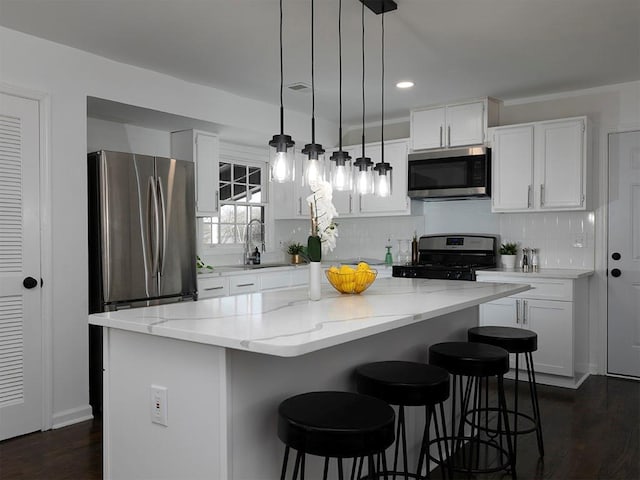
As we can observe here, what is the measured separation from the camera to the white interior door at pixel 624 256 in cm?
449

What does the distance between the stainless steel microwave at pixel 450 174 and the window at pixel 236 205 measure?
65.2 inches

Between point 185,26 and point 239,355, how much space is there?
2.26m

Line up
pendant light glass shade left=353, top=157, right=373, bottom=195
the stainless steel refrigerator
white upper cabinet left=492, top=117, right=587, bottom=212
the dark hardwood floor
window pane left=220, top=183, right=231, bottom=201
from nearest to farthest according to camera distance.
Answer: the dark hardwood floor → pendant light glass shade left=353, top=157, right=373, bottom=195 → the stainless steel refrigerator → white upper cabinet left=492, top=117, right=587, bottom=212 → window pane left=220, top=183, right=231, bottom=201

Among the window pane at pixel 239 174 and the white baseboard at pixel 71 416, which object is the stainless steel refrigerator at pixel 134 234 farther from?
the window pane at pixel 239 174

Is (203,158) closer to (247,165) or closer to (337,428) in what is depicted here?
(247,165)

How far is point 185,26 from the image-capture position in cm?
326

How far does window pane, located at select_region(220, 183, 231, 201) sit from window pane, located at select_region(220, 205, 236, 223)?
92 millimetres

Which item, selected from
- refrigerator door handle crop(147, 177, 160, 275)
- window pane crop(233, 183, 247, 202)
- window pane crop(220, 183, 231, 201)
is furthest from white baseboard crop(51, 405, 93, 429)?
window pane crop(233, 183, 247, 202)

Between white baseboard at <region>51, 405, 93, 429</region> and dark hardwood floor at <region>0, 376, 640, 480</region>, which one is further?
white baseboard at <region>51, 405, 93, 429</region>

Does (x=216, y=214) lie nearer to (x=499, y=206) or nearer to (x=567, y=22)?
(x=499, y=206)

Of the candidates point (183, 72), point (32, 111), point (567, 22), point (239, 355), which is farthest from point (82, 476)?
point (567, 22)

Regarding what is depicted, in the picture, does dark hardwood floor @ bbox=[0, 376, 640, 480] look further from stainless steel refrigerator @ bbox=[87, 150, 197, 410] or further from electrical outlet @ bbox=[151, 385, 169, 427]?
electrical outlet @ bbox=[151, 385, 169, 427]

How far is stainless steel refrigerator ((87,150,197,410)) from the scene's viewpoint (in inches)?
145

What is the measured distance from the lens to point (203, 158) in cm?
483
